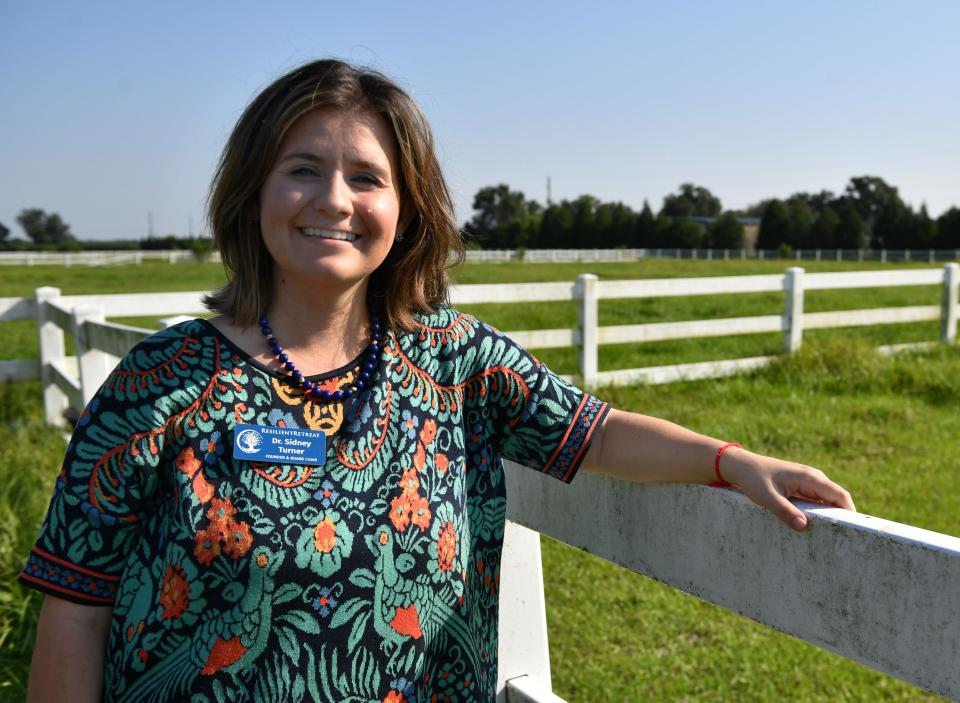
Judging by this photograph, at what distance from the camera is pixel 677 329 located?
29.0 ft

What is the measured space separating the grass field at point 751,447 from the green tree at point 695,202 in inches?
3979

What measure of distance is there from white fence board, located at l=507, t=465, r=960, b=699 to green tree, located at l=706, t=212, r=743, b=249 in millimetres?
80688

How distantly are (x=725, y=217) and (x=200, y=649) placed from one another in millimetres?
83622

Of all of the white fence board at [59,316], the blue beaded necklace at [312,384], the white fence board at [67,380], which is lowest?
the white fence board at [67,380]

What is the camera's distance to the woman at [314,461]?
1.30m

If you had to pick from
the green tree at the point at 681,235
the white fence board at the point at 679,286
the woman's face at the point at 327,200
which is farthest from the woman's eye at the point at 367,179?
the green tree at the point at 681,235

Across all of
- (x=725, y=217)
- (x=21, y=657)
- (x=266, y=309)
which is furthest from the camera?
(x=725, y=217)

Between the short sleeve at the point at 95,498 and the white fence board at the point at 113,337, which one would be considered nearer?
the short sleeve at the point at 95,498

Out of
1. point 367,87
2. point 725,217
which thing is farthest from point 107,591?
point 725,217

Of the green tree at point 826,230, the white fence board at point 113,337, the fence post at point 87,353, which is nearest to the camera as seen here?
the white fence board at point 113,337

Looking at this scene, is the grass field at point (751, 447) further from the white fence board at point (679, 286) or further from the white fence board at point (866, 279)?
the white fence board at point (866, 279)

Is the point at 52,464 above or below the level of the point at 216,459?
below

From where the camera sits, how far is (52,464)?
4578 mm

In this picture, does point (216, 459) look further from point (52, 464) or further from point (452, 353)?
A: point (52, 464)
